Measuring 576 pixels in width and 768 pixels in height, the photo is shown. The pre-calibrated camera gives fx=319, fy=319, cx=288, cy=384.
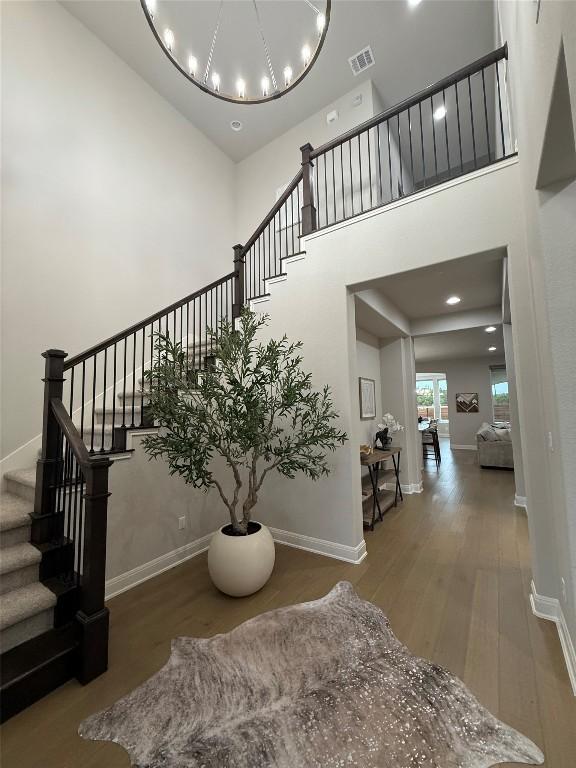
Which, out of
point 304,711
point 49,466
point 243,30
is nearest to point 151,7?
point 243,30

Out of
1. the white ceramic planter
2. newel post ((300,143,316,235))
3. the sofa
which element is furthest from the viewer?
the sofa

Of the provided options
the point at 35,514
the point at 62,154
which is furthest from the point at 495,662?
the point at 62,154

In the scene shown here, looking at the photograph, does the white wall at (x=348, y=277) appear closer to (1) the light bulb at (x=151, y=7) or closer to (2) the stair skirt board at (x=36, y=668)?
(1) the light bulb at (x=151, y=7)

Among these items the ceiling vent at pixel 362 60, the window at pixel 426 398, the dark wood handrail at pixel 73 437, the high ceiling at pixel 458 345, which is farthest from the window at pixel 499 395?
the dark wood handrail at pixel 73 437

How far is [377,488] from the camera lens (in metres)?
4.25

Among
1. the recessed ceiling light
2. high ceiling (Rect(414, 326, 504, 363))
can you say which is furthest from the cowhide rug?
the recessed ceiling light

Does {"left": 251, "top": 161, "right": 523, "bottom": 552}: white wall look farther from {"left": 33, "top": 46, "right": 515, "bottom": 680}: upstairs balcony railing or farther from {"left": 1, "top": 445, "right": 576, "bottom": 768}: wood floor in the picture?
{"left": 1, "top": 445, "right": 576, "bottom": 768}: wood floor

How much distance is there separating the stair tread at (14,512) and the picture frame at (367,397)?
12.8 ft

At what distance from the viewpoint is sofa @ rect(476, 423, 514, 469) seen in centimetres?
663

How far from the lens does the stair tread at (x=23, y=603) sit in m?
1.64

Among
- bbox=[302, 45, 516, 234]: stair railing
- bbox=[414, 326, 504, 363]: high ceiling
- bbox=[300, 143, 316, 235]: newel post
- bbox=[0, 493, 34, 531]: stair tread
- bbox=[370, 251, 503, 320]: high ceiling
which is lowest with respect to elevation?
bbox=[0, 493, 34, 531]: stair tread

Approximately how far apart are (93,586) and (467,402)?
1043cm

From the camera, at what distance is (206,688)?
169 centimetres

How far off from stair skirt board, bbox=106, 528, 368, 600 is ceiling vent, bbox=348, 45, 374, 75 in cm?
614
